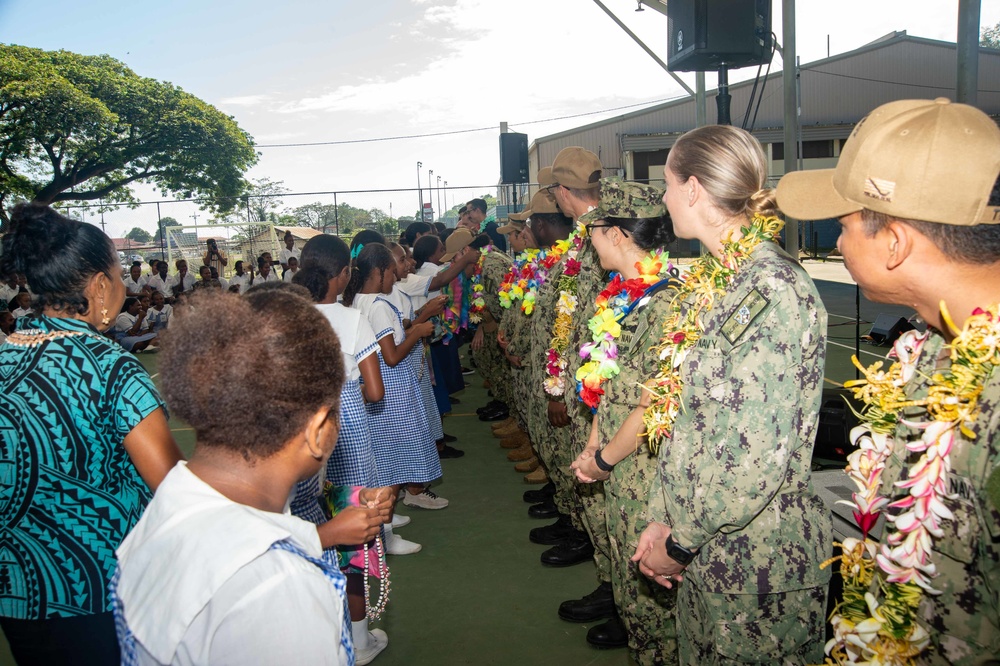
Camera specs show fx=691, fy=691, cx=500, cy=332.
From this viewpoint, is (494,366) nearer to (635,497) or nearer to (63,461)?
(635,497)

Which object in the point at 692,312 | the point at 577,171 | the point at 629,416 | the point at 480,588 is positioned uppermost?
the point at 577,171

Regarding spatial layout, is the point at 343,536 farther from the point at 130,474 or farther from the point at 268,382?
the point at 268,382

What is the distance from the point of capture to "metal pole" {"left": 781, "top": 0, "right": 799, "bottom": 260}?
607cm

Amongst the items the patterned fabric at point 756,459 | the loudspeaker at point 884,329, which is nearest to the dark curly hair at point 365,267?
the patterned fabric at point 756,459

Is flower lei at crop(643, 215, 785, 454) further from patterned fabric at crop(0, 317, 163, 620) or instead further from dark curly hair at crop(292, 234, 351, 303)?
dark curly hair at crop(292, 234, 351, 303)

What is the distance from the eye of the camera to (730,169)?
218 centimetres

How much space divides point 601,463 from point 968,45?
4.31 meters

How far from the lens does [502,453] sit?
23.1 ft

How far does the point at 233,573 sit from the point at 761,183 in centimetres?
192

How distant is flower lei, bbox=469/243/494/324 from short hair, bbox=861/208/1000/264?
251 inches

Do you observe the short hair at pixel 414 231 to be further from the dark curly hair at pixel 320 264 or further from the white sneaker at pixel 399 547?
the dark curly hair at pixel 320 264

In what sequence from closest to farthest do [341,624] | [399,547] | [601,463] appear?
[341,624]
[601,463]
[399,547]

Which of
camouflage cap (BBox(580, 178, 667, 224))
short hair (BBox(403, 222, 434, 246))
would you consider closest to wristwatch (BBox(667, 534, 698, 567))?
camouflage cap (BBox(580, 178, 667, 224))

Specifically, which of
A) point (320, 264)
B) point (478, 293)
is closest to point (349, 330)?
point (320, 264)
